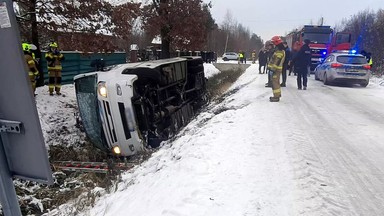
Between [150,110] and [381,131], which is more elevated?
[150,110]

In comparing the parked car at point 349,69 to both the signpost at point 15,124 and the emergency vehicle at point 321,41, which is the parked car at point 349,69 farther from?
the signpost at point 15,124

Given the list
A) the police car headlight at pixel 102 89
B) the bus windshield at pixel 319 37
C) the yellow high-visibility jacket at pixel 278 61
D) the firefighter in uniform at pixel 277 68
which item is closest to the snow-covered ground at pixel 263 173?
the police car headlight at pixel 102 89

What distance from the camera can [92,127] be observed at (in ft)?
24.6

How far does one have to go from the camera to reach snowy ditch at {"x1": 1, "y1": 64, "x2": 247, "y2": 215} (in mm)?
5223

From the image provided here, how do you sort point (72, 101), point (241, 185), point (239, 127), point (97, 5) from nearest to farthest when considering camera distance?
point (241, 185)
point (239, 127)
point (97, 5)
point (72, 101)

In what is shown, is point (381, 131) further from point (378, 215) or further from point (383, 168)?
point (378, 215)


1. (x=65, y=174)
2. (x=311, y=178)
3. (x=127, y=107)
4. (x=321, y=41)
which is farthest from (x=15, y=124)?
(x=321, y=41)

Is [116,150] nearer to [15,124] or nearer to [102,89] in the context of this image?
[102,89]

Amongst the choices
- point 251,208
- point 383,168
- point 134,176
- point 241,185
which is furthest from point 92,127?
point 383,168

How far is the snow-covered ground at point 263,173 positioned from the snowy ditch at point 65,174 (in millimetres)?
306

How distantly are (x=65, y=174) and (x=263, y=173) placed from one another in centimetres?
441

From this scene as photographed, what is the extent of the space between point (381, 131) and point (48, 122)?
7890 mm

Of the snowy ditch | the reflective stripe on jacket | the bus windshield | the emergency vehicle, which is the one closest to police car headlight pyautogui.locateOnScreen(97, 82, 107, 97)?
the snowy ditch

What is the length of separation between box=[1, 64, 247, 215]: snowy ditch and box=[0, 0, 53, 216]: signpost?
2.80m
